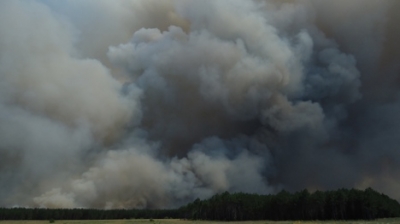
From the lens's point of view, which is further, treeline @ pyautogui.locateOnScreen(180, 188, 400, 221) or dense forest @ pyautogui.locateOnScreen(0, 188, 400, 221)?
dense forest @ pyautogui.locateOnScreen(0, 188, 400, 221)

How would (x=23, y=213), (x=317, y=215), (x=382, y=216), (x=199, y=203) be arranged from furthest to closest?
1. (x=23, y=213)
2. (x=199, y=203)
3. (x=317, y=215)
4. (x=382, y=216)

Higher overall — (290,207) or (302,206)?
(302,206)

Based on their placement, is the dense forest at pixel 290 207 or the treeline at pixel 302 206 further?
the dense forest at pixel 290 207

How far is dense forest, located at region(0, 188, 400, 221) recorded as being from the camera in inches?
4161

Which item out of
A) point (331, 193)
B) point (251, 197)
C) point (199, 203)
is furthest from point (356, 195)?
point (199, 203)

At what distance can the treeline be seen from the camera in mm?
105125

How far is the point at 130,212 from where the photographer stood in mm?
188625

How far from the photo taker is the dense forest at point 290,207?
106 metres

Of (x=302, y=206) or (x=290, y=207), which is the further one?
(x=290, y=207)

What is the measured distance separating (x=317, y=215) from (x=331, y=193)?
8745 mm

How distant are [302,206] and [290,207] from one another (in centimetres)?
453

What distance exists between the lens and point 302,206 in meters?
114

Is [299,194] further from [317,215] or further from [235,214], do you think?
[235,214]

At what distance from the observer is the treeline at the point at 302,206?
105125mm
